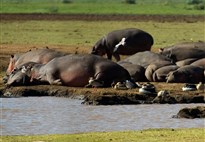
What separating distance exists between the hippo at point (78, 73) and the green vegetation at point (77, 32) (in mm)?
11809

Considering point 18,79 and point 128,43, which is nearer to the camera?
point 18,79

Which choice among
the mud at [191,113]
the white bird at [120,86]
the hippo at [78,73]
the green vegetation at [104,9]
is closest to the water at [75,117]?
the mud at [191,113]

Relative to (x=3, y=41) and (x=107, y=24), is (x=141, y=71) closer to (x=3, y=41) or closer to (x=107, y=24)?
(x=3, y=41)

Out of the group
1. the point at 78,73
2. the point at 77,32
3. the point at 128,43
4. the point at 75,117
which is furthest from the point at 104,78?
the point at 77,32

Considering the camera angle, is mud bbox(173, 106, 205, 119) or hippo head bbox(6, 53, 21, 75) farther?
hippo head bbox(6, 53, 21, 75)

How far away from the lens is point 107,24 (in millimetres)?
48125

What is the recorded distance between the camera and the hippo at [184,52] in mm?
24219

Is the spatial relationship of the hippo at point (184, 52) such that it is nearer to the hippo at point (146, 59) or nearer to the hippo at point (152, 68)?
the hippo at point (146, 59)

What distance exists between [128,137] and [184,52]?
11.8m

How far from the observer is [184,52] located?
24516 mm

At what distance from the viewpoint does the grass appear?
12.6 m

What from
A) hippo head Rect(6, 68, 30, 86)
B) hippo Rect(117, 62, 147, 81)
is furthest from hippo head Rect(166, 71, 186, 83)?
hippo head Rect(6, 68, 30, 86)

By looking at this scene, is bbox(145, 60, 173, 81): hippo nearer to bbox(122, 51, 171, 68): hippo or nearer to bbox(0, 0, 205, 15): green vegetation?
bbox(122, 51, 171, 68): hippo

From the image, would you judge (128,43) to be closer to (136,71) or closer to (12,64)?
(12,64)
